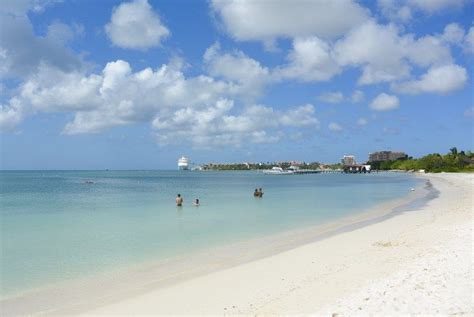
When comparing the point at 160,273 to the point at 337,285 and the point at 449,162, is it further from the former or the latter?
the point at 449,162

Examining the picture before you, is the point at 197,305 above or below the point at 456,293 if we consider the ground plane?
below

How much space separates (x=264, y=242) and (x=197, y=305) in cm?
921

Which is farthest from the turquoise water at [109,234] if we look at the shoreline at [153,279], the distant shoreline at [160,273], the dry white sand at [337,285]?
the dry white sand at [337,285]

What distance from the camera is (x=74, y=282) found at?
11945 mm

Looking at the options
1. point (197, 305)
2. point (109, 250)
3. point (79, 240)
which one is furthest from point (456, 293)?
point (79, 240)

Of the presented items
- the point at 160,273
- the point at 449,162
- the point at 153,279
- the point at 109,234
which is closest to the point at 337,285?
the point at 153,279

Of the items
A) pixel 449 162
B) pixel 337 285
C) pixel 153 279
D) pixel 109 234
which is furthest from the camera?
pixel 449 162

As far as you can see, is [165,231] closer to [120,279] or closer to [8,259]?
[8,259]

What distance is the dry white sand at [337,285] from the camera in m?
7.94

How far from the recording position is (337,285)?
10.1 metres

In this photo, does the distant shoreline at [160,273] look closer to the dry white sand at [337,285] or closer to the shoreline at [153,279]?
the shoreline at [153,279]

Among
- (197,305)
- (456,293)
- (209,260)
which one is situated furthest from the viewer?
(209,260)

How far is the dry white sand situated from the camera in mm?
7938

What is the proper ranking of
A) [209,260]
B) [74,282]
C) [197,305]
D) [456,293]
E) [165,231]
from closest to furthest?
1. [456,293]
2. [197,305]
3. [74,282]
4. [209,260]
5. [165,231]
